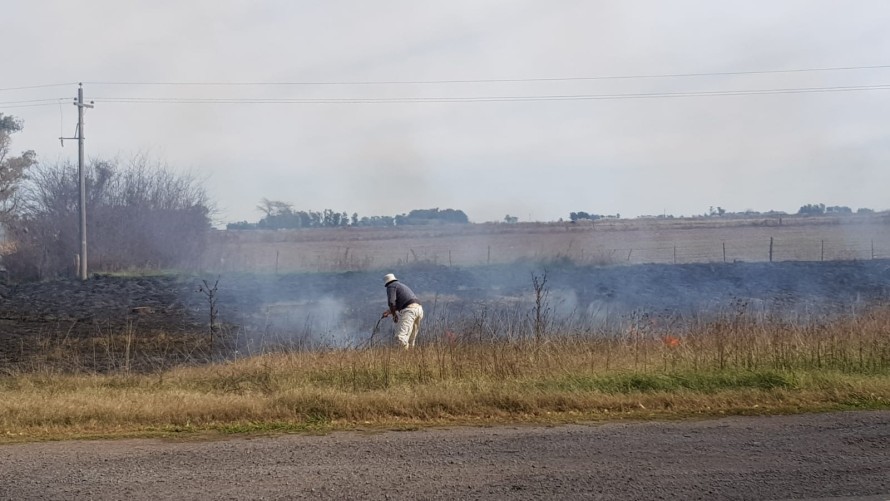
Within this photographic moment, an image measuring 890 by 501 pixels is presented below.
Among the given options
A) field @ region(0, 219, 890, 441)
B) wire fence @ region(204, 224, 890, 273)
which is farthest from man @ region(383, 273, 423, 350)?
wire fence @ region(204, 224, 890, 273)

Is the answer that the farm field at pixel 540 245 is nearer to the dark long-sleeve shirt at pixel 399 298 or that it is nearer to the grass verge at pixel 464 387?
the dark long-sleeve shirt at pixel 399 298

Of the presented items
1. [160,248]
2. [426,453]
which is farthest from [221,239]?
[426,453]

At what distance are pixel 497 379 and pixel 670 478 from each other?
4.18 m

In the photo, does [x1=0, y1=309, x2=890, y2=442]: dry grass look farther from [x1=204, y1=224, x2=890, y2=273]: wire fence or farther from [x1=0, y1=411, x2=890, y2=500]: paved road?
[x1=204, y1=224, x2=890, y2=273]: wire fence

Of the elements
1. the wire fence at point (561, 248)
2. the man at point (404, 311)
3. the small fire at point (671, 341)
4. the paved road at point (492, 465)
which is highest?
the wire fence at point (561, 248)

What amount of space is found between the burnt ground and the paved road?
37.6 ft

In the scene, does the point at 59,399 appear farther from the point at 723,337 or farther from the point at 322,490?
the point at 723,337

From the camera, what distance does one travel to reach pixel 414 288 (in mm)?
28047

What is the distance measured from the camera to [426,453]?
282 inches

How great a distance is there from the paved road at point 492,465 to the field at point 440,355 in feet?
2.52

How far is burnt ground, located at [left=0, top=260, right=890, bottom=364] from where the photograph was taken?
21.9 metres

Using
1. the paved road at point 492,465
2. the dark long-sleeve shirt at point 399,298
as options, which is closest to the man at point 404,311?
the dark long-sleeve shirt at point 399,298

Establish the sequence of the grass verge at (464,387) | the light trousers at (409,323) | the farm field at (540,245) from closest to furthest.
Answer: the grass verge at (464,387), the light trousers at (409,323), the farm field at (540,245)

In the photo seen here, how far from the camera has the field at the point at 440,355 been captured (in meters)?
8.91
